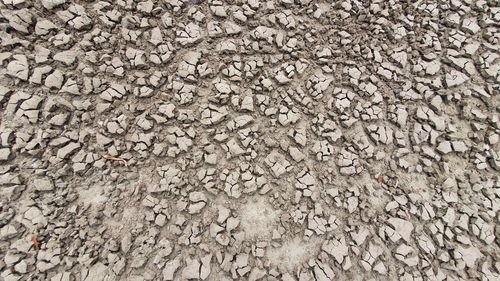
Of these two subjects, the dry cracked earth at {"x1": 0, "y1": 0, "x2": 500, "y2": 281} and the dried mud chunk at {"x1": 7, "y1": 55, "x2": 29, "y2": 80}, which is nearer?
the dry cracked earth at {"x1": 0, "y1": 0, "x2": 500, "y2": 281}

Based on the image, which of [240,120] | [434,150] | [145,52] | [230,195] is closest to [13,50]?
[145,52]

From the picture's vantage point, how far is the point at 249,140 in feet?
6.66

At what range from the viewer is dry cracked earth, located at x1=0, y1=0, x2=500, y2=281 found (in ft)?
5.84

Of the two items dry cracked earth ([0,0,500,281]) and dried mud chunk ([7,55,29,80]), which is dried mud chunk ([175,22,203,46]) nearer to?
dry cracked earth ([0,0,500,281])

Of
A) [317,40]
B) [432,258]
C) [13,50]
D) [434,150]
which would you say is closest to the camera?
[432,258]

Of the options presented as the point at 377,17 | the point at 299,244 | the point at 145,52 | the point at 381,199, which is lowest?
the point at 299,244

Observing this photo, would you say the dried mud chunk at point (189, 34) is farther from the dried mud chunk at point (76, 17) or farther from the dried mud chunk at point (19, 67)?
the dried mud chunk at point (19, 67)

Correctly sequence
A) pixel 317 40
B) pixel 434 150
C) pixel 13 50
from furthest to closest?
pixel 317 40, pixel 434 150, pixel 13 50

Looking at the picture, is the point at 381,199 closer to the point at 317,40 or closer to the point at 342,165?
the point at 342,165

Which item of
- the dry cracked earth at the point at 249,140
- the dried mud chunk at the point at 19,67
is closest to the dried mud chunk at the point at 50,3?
the dry cracked earth at the point at 249,140

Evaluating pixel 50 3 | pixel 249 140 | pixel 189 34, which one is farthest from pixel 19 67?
pixel 249 140

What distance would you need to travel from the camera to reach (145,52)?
216 centimetres

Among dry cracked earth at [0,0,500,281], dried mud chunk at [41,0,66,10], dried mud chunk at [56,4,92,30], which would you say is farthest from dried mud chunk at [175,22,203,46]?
dried mud chunk at [41,0,66,10]

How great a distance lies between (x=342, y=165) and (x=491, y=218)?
90 cm
